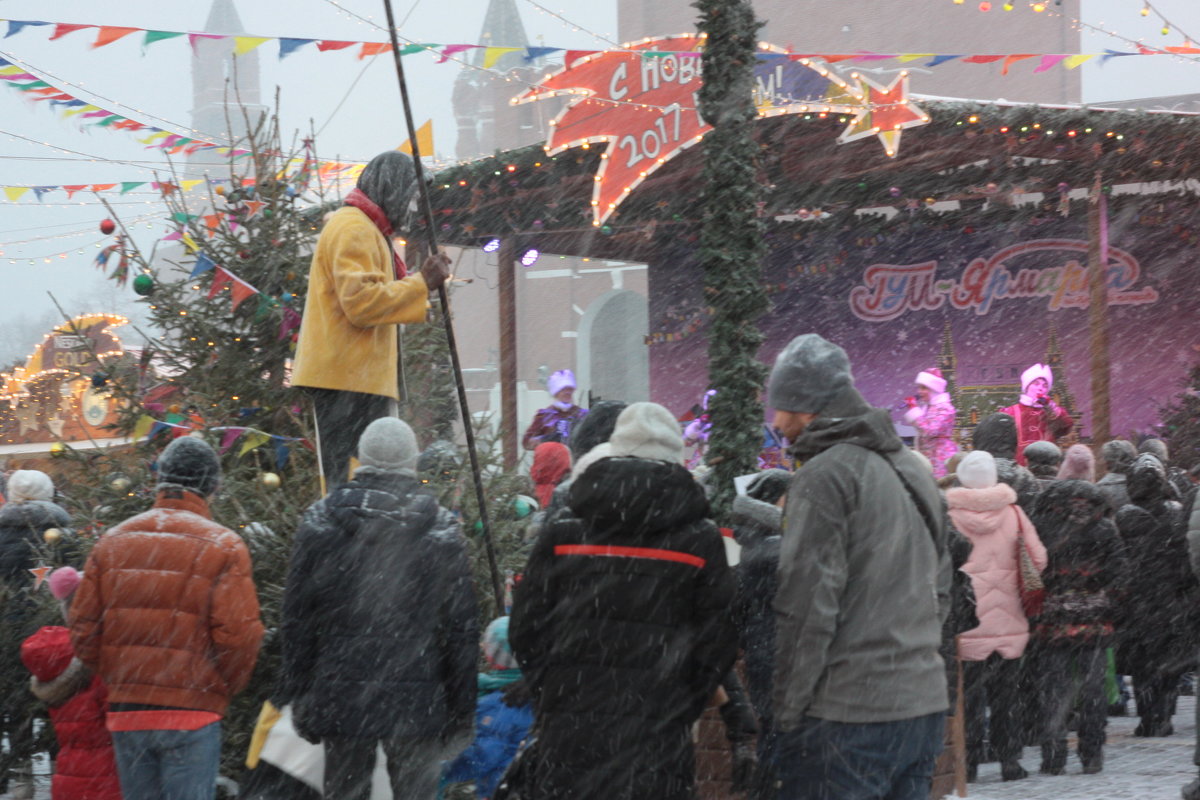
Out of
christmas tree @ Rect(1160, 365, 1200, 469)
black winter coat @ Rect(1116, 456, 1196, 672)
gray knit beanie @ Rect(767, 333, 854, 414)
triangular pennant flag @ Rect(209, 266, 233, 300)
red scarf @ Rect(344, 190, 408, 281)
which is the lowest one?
black winter coat @ Rect(1116, 456, 1196, 672)

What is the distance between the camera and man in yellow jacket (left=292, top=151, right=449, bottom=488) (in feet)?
16.0

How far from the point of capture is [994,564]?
7.67 m

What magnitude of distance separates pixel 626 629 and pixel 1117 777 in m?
5.15

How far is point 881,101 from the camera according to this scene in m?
12.6

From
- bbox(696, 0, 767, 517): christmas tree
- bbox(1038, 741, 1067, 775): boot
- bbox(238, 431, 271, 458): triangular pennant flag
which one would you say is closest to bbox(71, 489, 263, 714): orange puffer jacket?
bbox(238, 431, 271, 458): triangular pennant flag

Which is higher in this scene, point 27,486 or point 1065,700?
point 27,486

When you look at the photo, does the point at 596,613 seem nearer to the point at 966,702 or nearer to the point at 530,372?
the point at 966,702

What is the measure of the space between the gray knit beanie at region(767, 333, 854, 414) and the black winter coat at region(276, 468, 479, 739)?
122 cm

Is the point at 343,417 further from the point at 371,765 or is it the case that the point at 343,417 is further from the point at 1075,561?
the point at 1075,561

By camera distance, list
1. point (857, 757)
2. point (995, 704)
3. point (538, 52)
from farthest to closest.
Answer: point (538, 52) → point (995, 704) → point (857, 757)

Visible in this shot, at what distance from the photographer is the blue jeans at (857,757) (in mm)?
3586

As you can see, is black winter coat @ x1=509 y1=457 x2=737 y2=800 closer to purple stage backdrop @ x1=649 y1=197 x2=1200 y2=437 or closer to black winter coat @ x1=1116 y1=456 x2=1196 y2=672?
black winter coat @ x1=1116 y1=456 x2=1196 y2=672

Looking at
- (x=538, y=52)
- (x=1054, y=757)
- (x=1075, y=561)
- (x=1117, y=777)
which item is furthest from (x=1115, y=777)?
(x=538, y=52)

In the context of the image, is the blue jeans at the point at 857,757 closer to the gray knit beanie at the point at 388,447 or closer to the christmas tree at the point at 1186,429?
the gray knit beanie at the point at 388,447
